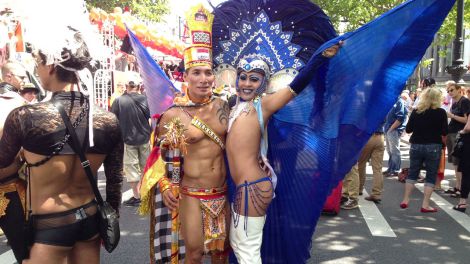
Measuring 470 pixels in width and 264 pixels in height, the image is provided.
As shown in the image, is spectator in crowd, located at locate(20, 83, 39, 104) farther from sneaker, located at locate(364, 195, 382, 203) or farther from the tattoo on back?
sneaker, located at locate(364, 195, 382, 203)

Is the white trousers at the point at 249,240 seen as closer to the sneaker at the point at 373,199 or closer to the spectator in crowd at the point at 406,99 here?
the sneaker at the point at 373,199

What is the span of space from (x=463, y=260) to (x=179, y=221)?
10.0 feet

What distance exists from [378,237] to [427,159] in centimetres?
177

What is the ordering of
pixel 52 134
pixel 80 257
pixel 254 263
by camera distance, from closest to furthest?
pixel 52 134
pixel 80 257
pixel 254 263

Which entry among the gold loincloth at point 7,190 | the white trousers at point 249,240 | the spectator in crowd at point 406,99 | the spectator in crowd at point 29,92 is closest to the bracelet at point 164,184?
the white trousers at point 249,240

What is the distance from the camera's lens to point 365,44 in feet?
9.23

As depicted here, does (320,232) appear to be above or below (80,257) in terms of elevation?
below

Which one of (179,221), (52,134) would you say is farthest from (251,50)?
(52,134)

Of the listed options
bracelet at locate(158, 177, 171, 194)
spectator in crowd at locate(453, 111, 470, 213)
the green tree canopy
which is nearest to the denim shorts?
spectator in crowd at locate(453, 111, 470, 213)

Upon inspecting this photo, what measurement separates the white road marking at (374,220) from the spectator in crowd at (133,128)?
11.1ft

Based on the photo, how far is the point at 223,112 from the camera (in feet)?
9.95

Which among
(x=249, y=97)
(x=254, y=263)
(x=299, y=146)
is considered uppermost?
(x=249, y=97)

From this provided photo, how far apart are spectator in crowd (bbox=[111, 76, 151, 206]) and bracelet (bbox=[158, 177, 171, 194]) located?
324cm

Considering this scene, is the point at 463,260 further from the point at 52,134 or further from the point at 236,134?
the point at 52,134
